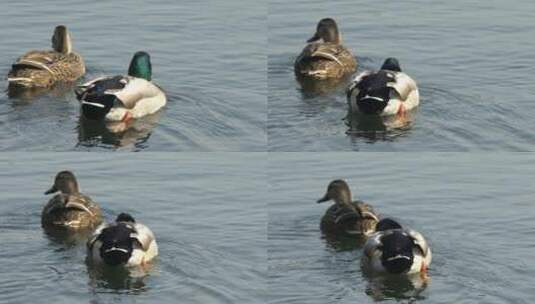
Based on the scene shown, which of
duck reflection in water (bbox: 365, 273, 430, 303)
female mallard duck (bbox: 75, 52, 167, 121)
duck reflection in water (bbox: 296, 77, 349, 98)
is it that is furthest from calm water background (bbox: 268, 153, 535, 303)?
Answer: female mallard duck (bbox: 75, 52, 167, 121)

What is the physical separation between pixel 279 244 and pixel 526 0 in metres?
11.7

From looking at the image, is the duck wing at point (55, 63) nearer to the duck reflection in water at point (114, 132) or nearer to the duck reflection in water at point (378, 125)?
the duck reflection in water at point (114, 132)

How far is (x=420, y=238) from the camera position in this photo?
22.2 meters

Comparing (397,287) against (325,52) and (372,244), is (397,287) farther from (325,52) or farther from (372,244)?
(325,52)

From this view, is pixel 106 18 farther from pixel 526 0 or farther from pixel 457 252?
pixel 457 252

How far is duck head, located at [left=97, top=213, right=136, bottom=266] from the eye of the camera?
22.1 meters

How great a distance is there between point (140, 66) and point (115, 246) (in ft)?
20.8

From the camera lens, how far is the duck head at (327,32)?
97.8 feet

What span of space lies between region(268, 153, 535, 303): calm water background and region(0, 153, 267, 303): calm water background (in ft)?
1.15

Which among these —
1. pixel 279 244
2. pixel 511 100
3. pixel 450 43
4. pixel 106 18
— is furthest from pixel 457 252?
pixel 106 18

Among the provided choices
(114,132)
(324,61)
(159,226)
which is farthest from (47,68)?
(159,226)

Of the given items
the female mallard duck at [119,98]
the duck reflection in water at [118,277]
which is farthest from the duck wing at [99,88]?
the duck reflection in water at [118,277]

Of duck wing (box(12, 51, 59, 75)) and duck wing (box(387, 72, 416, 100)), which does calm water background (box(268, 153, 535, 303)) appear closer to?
duck wing (box(387, 72, 416, 100))

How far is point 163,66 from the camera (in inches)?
1147
